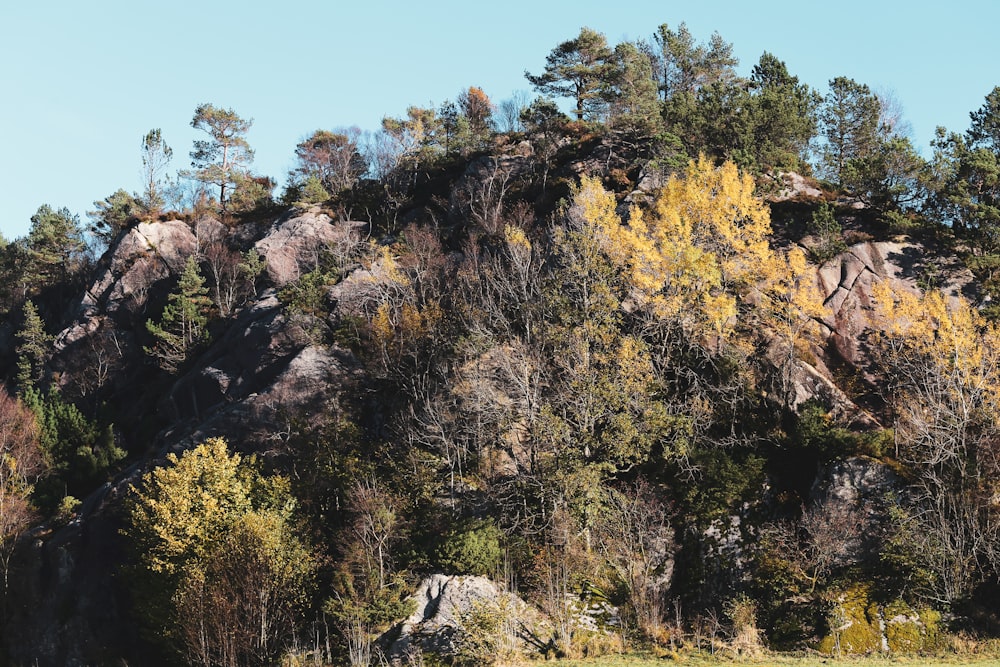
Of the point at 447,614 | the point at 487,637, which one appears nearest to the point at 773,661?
the point at 487,637

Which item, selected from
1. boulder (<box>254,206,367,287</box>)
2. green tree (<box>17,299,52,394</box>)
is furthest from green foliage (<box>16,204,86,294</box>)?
boulder (<box>254,206,367,287</box>)

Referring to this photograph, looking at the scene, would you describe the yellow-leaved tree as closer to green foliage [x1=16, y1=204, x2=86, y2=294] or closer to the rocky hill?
the rocky hill

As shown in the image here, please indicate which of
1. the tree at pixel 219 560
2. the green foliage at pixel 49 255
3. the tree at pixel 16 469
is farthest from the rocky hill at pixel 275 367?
the green foliage at pixel 49 255

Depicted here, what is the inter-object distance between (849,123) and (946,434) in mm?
31973

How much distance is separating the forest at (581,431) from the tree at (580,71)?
25.0 ft

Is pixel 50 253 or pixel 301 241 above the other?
pixel 50 253

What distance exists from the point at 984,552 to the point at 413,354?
89.9ft

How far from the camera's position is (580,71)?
2719 inches

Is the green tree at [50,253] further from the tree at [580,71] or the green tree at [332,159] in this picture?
the tree at [580,71]

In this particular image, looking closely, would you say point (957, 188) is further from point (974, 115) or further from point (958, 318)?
point (958, 318)

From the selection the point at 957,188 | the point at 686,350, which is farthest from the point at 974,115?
the point at 686,350

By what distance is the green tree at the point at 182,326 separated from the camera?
5978cm

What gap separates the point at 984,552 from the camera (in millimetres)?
31031

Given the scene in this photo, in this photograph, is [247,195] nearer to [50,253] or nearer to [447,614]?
[50,253]
